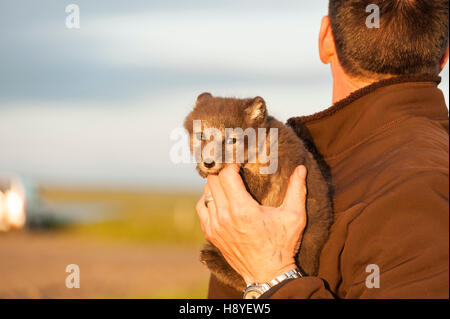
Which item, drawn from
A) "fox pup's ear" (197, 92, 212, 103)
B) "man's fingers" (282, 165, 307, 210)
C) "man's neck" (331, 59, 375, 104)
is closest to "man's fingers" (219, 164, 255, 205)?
"man's fingers" (282, 165, 307, 210)

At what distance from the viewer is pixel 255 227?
368 centimetres

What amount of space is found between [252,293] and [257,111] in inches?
75.4

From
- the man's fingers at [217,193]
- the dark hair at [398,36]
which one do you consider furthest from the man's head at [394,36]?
the man's fingers at [217,193]

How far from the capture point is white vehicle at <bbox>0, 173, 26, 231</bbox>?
3172 cm

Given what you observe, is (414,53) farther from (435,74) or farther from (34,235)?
(34,235)

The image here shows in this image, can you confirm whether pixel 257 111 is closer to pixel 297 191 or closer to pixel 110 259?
pixel 297 191

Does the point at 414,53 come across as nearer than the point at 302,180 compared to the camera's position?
Yes

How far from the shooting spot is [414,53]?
3676 millimetres

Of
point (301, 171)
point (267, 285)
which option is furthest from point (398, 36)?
point (267, 285)

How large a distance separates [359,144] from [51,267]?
66.4 feet

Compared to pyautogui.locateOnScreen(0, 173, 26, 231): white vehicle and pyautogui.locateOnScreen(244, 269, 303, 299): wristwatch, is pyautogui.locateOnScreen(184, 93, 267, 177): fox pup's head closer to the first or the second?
pyautogui.locateOnScreen(244, 269, 303, 299): wristwatch

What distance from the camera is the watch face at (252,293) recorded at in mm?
3548
